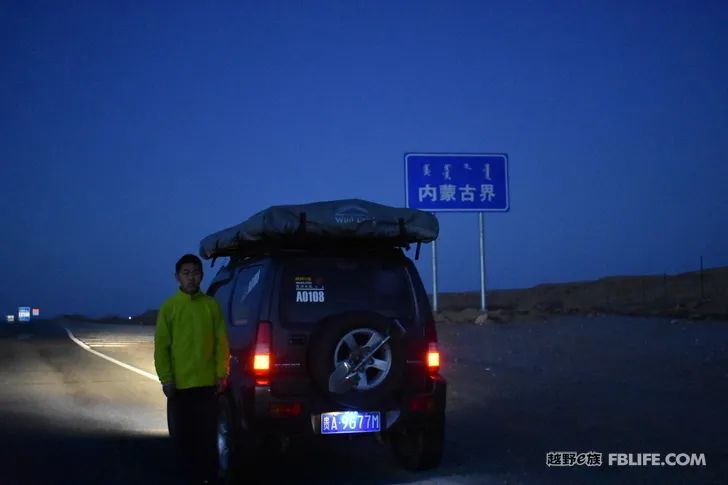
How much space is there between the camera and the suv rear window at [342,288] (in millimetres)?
7539

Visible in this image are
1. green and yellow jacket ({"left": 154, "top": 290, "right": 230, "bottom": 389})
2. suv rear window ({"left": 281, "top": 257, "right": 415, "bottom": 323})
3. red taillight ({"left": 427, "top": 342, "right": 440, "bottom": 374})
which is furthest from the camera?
red taillight ({"left": 427, "top": 342, "right": 440, "bottom": 374})

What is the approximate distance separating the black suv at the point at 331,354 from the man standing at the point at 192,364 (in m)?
0.76

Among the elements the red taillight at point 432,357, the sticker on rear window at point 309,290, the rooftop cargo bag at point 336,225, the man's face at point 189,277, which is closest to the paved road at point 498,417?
the red taillight at point 432,357

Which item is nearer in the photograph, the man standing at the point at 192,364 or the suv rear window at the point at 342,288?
the man standing at the point at 192,364

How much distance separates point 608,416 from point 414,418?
4.76m

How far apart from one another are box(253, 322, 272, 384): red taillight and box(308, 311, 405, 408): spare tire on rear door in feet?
1.10

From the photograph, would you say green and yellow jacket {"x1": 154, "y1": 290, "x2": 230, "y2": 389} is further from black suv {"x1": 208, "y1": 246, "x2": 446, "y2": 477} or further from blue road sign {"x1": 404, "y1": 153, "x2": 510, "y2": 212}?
blue road sign {"x1": 404, "y1": 153, "x2": 510, "y2": 212}

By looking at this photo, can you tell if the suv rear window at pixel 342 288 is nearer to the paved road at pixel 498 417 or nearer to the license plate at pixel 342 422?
the license plate at pixel 342 422

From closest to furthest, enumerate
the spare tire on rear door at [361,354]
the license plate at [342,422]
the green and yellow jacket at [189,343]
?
the green and yellow jacket at [189,343]
the spare tire on rear door at [361,354]
the license plate at [342,422]

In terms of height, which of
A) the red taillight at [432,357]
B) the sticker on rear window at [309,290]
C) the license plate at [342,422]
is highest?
the sticker on rear window at [309,290]

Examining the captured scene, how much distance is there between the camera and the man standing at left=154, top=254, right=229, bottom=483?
257 inches

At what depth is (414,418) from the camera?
7.66 metres

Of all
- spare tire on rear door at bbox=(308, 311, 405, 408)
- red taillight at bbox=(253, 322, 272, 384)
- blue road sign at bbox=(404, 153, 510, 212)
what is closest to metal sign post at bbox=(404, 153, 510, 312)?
blue road sign at bbox=(404, 153, 510, 212)

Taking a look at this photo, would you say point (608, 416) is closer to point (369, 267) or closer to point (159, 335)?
point (369, 267)
